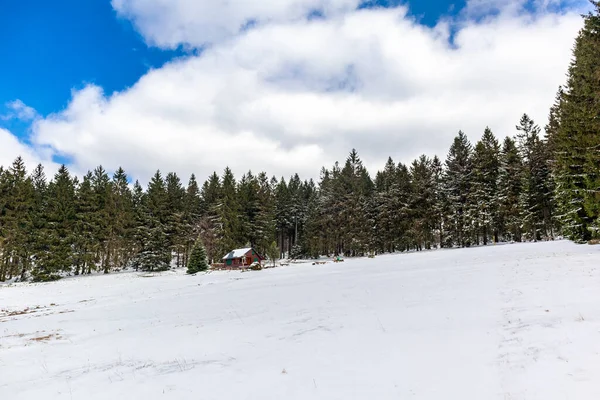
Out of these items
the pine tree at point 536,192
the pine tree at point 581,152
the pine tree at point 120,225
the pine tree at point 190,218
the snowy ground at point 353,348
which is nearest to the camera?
the snowy ground at point 353,348

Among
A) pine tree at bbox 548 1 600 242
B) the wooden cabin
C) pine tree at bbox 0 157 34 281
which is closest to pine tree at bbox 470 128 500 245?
pine tree at bbox 548 1 600 242

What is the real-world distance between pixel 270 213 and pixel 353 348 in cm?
6157

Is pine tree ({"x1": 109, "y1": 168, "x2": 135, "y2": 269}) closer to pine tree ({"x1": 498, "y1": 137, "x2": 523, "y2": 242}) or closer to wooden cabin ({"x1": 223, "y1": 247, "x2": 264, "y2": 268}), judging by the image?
wooden cabin ({"x1": 223, "y1": 247, "x2": 264, "y2": 268})

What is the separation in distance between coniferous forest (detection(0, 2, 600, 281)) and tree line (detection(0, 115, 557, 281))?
0.60 feet

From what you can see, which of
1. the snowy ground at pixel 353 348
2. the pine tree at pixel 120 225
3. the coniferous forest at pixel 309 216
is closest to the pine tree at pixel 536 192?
the coniferous forest at pixel 309 216

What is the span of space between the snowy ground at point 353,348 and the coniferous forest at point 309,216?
31.2m

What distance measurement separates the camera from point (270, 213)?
6881 cm

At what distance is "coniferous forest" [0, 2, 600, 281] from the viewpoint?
4594 cm

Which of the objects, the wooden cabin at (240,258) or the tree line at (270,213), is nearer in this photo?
the tree line at (270,213)

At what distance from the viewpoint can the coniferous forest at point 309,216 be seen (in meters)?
45.9

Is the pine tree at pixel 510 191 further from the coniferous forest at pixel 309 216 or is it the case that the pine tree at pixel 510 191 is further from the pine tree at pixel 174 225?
the pine tree at pixel 174 225

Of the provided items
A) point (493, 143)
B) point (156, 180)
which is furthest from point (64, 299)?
point (493, 143)

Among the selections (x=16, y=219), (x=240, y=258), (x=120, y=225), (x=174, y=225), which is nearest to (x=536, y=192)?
(x=240, y=258)

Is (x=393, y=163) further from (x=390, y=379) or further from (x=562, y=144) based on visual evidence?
(x=390, y=379)
